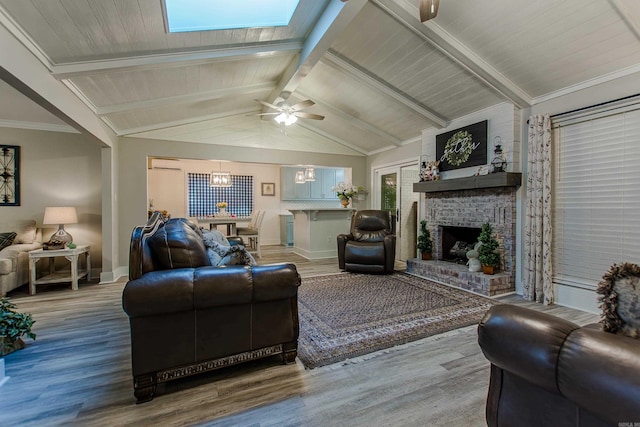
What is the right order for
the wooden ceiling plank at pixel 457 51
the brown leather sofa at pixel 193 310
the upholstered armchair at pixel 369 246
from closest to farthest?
the brown leather sofa at pixel 193 310 < the wooden ceiling plank at pixel 457 51 < the upholstered armchair at pixel 369 246

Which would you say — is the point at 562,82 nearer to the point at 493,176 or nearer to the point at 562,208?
the point at 493,176

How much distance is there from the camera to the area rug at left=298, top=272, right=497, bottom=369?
2225 mm

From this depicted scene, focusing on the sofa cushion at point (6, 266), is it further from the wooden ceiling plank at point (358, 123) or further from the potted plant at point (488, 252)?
the potted plant at point (488, 252)

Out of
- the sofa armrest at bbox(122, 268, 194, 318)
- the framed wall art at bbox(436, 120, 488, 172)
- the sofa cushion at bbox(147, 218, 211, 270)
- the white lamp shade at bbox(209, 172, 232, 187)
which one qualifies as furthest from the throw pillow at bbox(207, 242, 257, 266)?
the white lamp shade at bbox(209, 172, 232, 187)

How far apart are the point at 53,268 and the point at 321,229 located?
4.50 metres

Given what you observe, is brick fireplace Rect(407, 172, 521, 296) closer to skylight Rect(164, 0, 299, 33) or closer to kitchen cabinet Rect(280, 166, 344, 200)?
skylight Rect(164, 0, 299, 33)

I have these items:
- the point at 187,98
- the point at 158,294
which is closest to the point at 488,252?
the point at 158,294

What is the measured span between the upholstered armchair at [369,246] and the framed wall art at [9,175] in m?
5.02

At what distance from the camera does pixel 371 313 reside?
2.86 meters

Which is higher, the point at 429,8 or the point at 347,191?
the point at 429,8

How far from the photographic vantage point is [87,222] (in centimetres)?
446

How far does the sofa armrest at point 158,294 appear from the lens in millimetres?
1536

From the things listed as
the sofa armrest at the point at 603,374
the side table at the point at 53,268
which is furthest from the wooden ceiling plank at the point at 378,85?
the side table at the point at 53,268

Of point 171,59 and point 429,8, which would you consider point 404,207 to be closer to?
point 429,8
